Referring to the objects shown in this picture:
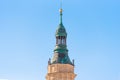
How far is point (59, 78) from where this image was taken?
409ft

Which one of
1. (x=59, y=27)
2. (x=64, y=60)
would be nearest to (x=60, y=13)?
(x=59, y=27)

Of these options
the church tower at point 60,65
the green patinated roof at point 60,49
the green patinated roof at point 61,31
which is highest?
the green patinated roof at point 61,31

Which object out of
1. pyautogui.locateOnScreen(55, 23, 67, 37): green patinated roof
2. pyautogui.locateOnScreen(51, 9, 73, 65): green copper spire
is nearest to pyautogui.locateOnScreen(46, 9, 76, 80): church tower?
pyautogui.locateOnScreen(51, 9, 73, 65): green copper spire

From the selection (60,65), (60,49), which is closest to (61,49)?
(60,49)

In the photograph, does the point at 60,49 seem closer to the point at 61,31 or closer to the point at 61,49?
the point at 61,49

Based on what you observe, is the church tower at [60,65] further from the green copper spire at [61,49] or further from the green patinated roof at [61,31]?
the green patinated roof at [61,31]

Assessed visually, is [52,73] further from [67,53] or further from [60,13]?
[60,13]

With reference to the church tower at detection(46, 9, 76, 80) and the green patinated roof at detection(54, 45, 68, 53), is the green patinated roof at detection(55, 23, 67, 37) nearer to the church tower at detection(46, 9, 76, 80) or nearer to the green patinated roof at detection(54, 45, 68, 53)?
the church tower at detection(46, 9, 76, 80)

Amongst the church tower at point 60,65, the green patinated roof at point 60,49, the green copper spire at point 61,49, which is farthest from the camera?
the green patinated roof at point 60,49

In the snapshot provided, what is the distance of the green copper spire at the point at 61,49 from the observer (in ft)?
415

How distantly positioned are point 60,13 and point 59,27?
381 centimetres

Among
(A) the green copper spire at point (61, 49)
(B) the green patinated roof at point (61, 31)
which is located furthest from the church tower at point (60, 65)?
(B) the green patinated roof at point (61, 31)

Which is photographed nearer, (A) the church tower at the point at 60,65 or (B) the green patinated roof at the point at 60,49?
(A) the church tower at the point at 60,65

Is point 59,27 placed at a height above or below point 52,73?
above
